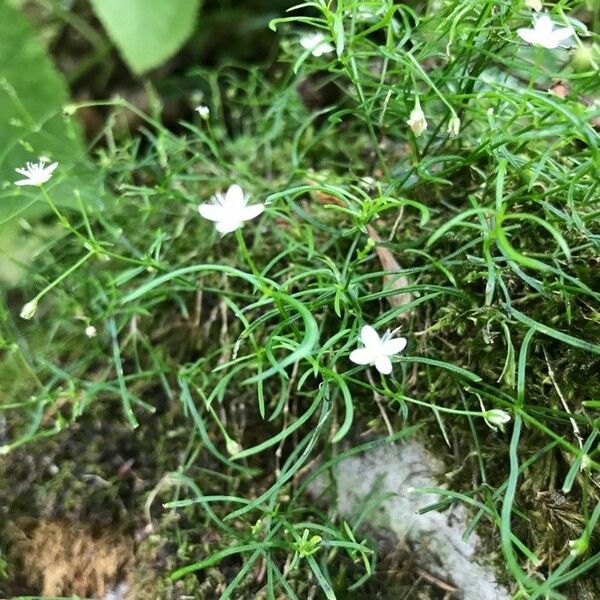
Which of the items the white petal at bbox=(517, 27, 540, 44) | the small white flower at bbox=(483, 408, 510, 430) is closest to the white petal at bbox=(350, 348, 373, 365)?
the small white flower at bbox=(483, 408, 510, 430)

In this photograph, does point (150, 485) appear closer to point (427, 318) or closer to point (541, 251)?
point (427, 318)

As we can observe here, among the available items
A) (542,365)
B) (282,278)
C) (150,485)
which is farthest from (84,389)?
(542,365)

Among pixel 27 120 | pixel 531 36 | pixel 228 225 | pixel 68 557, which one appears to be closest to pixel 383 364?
pixel 228 225

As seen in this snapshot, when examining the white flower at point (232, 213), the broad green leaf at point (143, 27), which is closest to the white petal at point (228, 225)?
the white flower at point (232, 213)

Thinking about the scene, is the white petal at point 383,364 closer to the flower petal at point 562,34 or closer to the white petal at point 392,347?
the white petal at point 392,347

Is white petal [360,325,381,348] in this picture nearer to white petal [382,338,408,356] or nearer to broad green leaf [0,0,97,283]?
white petal [382,338,408,356]
